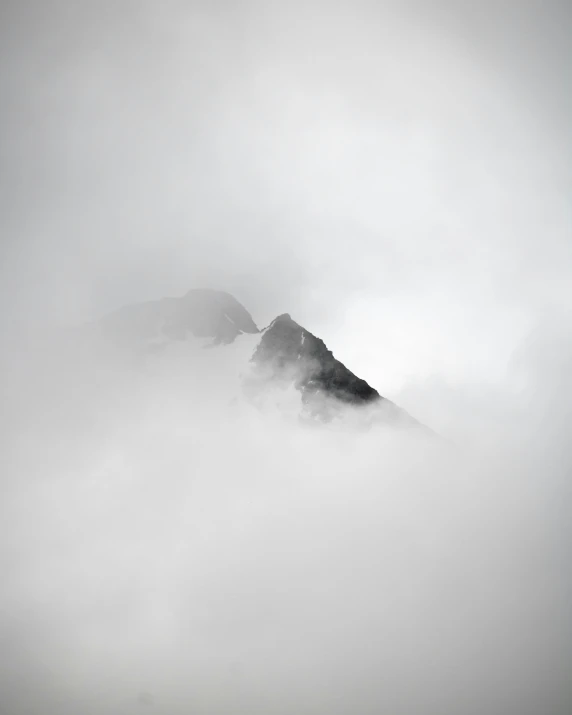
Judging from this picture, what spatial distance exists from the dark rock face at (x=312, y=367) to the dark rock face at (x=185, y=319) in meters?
6.53

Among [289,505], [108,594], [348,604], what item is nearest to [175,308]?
[289,505]

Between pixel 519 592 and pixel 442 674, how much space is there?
1775cm

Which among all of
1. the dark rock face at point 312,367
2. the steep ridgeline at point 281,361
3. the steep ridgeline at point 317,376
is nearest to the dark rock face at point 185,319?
the steep ridgeline at point 281,361

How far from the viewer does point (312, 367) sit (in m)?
76.5

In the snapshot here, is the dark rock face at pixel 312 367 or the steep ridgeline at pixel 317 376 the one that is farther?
the steep ridgeline at pixel 317 376

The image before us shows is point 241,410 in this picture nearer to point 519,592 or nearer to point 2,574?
point 2,574

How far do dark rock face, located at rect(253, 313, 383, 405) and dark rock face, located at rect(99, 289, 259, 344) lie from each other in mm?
6528

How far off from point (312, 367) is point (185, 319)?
2429cm

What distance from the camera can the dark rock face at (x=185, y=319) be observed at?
58.2 m

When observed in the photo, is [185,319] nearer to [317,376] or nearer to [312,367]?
[312,367]

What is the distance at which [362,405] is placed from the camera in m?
77.3

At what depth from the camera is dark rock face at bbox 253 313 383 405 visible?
75875 millimetres

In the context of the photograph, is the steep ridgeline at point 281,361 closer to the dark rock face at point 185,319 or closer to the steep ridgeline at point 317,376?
the steep ridgeline at point 317,376

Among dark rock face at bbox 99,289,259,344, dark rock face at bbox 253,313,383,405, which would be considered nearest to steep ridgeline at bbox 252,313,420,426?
dark rock face at bbox 253,313,383,405
